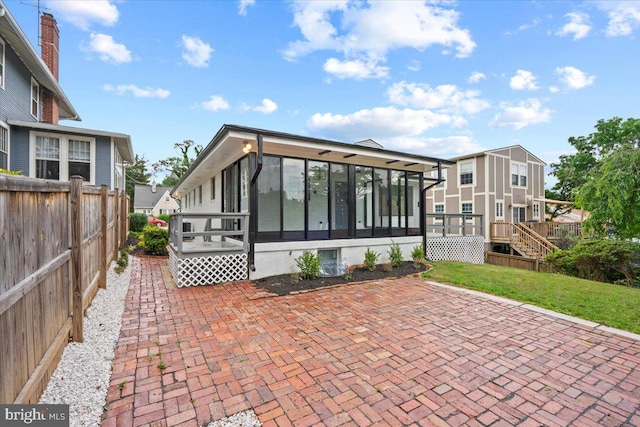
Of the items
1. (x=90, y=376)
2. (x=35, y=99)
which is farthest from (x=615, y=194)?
(x=35, y=99)

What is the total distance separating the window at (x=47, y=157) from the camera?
10.1 meters

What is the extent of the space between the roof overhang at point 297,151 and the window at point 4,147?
5993mm

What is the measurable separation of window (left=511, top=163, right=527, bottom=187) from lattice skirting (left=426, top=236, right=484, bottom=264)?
11277mm

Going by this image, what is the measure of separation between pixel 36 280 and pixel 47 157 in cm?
1146

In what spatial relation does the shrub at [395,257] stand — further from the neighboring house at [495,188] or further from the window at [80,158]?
the window at [80,158]

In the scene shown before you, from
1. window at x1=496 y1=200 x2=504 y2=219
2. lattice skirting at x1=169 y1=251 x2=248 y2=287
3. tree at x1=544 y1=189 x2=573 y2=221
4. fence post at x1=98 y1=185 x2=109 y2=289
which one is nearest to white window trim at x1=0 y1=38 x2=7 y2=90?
fence post at x1=98 y1=185 x2=109 y2=289

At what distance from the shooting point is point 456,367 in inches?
117

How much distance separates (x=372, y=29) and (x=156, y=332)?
36.8 feet

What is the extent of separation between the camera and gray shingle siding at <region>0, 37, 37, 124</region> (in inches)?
354

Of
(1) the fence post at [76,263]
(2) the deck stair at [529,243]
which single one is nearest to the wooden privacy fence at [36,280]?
(1) the fence post at [76,263]

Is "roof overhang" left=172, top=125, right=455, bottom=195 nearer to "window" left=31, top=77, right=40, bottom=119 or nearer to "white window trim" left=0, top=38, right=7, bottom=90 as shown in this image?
"white window trim" left=0, top=38, right=7, bottom=90

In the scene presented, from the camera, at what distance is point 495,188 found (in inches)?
731

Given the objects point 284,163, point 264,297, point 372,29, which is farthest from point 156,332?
point 372,29

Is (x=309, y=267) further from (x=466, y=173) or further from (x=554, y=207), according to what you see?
(x=554, y=207)
